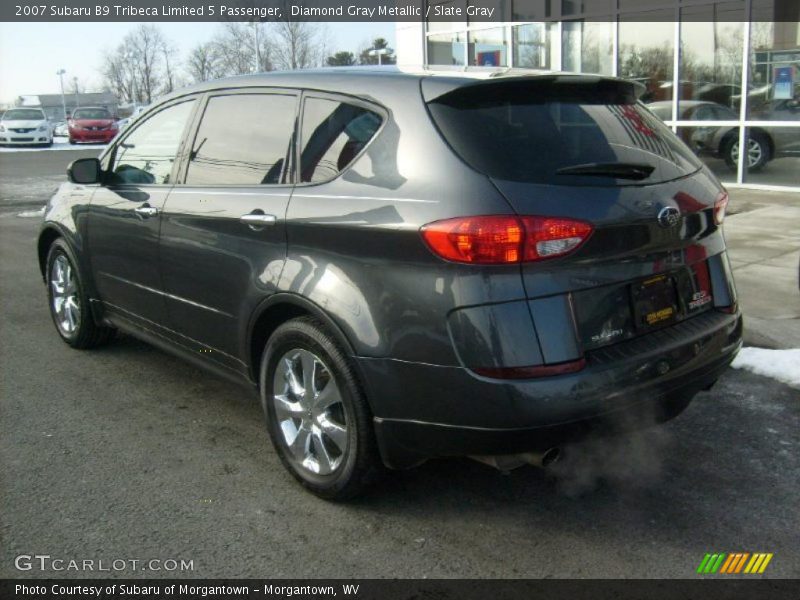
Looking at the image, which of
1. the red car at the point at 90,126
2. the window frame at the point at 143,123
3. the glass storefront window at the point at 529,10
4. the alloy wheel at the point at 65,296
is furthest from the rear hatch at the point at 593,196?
the red car at the point at 90,126

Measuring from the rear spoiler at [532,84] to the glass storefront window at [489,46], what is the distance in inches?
558

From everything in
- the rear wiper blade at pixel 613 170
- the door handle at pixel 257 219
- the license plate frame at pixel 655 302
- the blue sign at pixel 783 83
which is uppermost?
the blue sign at pixel 783 83

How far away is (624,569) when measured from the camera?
2805 millimetres

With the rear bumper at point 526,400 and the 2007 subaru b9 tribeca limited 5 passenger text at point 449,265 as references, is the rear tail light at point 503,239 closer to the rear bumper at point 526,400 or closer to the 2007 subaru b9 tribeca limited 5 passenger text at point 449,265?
the 2007 subaru b9 tribeca limited 5 passenger text at point 449,265

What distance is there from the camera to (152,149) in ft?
14.8

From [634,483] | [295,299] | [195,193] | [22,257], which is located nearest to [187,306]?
[195,193]

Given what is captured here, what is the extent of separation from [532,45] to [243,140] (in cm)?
1375

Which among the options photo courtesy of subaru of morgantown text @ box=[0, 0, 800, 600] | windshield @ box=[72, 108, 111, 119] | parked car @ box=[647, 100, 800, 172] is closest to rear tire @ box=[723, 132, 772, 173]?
parked car @ box=[647, 100, 800, 172]

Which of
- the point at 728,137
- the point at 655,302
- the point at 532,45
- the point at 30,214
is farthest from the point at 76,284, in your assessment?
the point at 532,45

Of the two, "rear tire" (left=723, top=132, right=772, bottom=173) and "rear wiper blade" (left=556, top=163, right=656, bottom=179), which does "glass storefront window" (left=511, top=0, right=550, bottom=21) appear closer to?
"rear tire" (left=723, top=132, right=772, bottom=173)

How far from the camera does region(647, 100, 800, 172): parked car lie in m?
11.9

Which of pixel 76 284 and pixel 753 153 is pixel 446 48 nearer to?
pixel 753 153

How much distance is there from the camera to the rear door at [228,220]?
3.46m

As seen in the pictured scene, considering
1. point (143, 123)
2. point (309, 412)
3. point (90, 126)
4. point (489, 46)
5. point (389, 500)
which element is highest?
point (489, 46)
